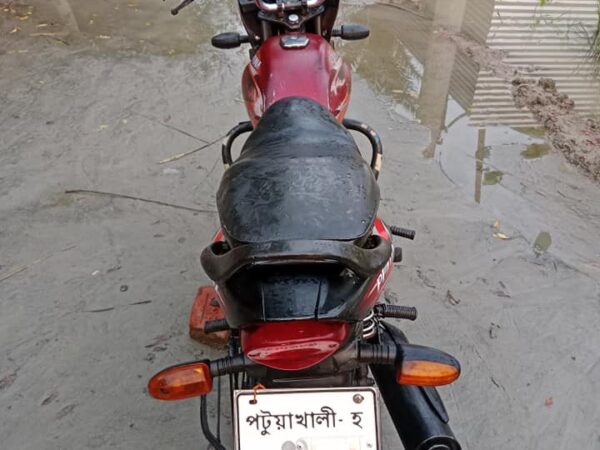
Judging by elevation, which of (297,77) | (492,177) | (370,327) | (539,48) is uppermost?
(297,77)

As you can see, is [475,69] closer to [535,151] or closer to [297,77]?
[535,151]

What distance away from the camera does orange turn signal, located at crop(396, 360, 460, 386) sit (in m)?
1.10

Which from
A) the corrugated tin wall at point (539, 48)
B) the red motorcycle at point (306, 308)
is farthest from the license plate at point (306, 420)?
the corrugated tin wall at point (539, 48)

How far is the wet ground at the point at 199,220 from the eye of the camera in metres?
2.09

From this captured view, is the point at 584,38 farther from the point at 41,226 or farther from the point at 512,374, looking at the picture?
the point at 41,226

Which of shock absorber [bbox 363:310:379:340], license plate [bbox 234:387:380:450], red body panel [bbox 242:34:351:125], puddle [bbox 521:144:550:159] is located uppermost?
red body panel [bbox 242:34:351:125]

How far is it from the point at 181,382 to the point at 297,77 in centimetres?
122

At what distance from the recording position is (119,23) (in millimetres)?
5137

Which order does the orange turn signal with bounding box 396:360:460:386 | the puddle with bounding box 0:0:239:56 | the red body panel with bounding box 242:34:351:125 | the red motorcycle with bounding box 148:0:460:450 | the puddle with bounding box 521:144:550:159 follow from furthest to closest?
the puddle with bounding box 0:0:239:56, the puddle with bounding box 521:144:550:159, the red body panel with bounding box 242:34:351:125, the orange turn signal with bounding box 396:360:460:386, the red motorcycle with bounding box 148:0:460:450

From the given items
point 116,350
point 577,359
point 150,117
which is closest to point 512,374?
point 577,359

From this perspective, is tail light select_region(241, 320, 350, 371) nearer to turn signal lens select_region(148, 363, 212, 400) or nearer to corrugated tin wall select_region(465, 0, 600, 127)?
turn signal lens select_region(148, 363, 212, 400)

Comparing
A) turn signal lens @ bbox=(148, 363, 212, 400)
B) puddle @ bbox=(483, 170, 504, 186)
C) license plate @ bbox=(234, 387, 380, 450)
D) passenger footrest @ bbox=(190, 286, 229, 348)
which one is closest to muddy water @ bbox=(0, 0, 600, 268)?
puddle @ bbox=(483, 170, 504, 186)

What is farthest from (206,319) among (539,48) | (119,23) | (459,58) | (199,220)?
(539,48)

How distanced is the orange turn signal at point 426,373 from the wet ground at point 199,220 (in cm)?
99
